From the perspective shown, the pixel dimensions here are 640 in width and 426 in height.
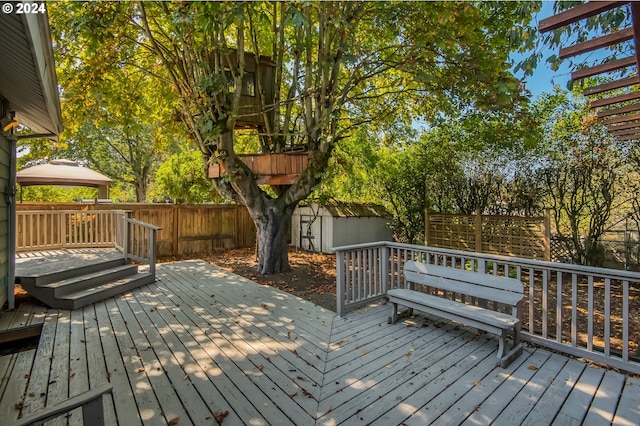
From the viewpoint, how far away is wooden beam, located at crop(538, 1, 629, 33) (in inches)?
63.3

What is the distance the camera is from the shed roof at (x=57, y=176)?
7.84 m

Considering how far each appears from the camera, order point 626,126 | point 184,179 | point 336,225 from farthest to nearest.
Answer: point 184,179, point 336,225, point 626,126

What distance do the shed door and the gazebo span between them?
5804mm

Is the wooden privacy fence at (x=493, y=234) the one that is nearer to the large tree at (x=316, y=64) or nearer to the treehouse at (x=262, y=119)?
the large tree at (x=316, y=64)

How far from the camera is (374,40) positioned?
22.7ft

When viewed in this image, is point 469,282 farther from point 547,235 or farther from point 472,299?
point 547,235

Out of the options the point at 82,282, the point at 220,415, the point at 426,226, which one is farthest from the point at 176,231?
the point at 220,415

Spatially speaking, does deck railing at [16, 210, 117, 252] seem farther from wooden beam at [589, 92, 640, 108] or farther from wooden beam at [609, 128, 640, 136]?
wooden beam at [609, 128, 640, 136]

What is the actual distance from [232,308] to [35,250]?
534 centimetres

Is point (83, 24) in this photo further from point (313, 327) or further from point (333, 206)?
point (333, 206)

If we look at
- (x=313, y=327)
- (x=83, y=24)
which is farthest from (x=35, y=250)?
(x=313, y=327)

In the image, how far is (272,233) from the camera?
6.60m

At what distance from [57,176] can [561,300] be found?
10273 mm

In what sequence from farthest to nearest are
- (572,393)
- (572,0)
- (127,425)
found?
1. (572,393)
2. (127,425)
3. (572,0)
